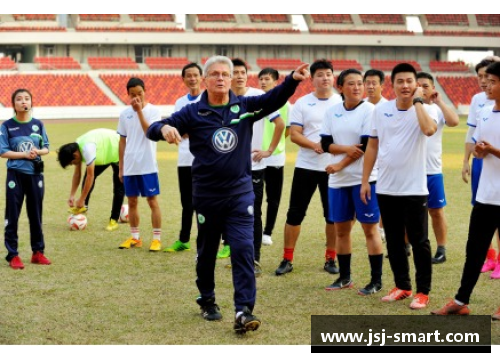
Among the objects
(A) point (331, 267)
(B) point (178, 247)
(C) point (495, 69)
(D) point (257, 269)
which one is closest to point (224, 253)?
(B) point (178, 247)

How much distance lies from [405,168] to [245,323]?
2069mm

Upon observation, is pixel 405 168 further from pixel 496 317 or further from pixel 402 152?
pixel 496 317

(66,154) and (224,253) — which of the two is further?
(66,154)

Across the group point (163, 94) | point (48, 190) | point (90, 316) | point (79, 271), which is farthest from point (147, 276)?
point (163, 94)

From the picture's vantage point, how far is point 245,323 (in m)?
5.47

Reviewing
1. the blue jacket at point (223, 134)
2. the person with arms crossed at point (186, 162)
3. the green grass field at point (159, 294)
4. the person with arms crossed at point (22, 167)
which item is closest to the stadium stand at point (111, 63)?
the green grass field at point (159, 294)

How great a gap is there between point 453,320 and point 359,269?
6.90ft

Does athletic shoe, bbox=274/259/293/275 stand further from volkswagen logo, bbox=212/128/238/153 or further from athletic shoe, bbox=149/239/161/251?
volkswagen logo, bbox=212/128/238/153

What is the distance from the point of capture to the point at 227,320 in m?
6.02

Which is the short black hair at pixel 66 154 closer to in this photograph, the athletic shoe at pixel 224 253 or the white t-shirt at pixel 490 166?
the athletic shoe at pixel 224 253

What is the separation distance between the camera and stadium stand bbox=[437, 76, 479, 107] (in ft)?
173

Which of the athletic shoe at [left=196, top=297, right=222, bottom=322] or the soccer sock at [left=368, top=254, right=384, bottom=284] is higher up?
the soccer sock at [left=368, top=254, right=384, bottom=284]

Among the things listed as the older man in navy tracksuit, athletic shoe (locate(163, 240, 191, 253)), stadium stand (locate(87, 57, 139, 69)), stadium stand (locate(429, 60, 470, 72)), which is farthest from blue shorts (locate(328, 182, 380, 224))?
stadium stand (locate(429, 60, 470, 72))

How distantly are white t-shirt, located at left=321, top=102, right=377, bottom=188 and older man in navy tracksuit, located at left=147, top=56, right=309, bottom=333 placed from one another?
1350 millimetres
